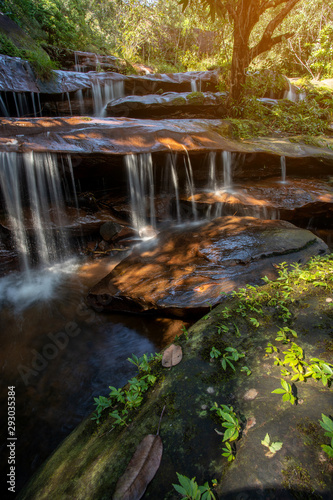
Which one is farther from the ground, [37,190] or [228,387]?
[37,190]

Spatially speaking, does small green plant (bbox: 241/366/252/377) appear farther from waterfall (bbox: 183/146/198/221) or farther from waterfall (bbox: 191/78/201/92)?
waterfall (bbox: 191/78/201/92)

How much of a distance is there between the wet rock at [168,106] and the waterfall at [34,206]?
546 centimetres

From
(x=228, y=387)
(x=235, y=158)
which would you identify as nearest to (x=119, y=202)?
(x=235, y=158)

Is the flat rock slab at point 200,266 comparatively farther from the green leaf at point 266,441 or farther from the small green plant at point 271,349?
the green leaf at point 266,441

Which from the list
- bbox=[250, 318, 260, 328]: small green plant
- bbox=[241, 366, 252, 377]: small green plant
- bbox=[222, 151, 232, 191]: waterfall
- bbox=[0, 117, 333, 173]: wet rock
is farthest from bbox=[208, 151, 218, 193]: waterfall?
bbox=[241, 366, 252, 377]: small green plant

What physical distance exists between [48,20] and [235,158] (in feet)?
48.2

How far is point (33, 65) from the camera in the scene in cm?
908

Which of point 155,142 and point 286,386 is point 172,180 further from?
point 286,386

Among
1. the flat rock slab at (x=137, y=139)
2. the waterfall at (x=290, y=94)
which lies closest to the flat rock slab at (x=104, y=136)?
the flat rock slab at (x=137, y=139)

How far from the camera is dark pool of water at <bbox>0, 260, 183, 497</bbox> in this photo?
2.70 m

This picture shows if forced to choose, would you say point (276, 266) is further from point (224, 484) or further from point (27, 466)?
point (27, 466)

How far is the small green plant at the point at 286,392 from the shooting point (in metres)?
1.43

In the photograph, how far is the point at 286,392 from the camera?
147 centimetres

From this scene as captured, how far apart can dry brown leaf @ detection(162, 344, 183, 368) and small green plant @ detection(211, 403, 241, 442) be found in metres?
0.54
